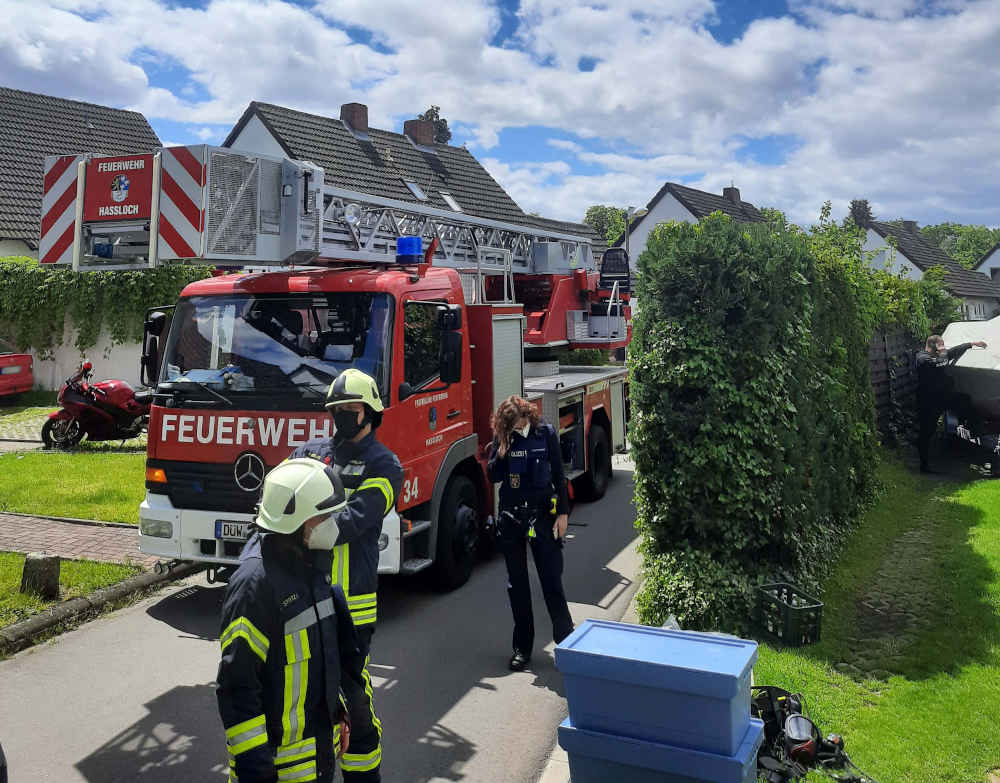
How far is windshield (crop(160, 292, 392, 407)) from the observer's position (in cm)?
607

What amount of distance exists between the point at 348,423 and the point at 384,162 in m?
20.7

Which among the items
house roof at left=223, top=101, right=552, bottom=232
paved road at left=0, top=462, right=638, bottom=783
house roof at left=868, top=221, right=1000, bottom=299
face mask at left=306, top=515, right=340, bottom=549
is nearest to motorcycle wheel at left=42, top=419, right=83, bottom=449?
paved road at left=0, top=462, right=638, bottom=783

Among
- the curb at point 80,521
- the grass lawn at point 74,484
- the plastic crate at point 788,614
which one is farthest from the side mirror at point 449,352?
the grass lawn at point 74,484

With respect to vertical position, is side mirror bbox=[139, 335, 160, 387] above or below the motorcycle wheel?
above

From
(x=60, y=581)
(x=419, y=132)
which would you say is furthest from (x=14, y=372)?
(x=419, y=132)

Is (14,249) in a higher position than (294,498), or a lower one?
higher

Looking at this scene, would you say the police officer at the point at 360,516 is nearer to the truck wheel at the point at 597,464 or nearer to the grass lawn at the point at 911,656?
the grass lawn at the point at 911,656

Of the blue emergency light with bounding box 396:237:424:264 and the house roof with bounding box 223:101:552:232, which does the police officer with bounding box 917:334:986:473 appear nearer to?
the blue emergency light with bounding box 396:237:424:264

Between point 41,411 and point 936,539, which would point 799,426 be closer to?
point 936,539

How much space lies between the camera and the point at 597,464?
10.8m

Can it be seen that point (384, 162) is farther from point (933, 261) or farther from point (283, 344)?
point (933, 261)

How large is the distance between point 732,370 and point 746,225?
4.10 ft

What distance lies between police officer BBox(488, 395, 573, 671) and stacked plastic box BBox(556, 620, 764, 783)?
213cm

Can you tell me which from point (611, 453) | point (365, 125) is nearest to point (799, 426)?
point (611, 453)
